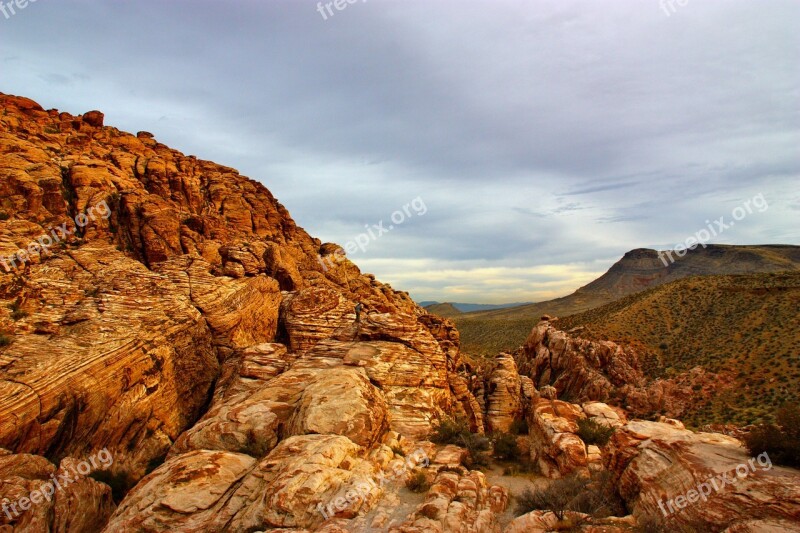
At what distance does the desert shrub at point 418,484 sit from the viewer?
14430mm

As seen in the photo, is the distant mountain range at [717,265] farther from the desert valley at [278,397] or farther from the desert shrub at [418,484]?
the desert shrub at [418,484]

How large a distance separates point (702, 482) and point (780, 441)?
8.34 ft

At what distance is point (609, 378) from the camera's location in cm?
4269

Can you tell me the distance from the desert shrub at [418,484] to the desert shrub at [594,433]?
34.4ft

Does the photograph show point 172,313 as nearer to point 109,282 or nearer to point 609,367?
point 109,282

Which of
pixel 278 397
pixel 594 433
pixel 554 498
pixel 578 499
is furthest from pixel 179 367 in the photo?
pixel 594 433

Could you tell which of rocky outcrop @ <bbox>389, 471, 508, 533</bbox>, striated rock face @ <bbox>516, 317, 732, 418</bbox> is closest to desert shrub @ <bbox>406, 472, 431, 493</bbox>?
rocky outcrop @ <bbox>389, 471, 508, 533</bbox>

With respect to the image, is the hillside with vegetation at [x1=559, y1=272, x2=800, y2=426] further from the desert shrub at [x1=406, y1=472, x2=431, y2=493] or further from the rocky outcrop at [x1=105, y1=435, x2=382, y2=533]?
the rocky outcrop at [x1=105, y1=435, x2=382, y2=533]

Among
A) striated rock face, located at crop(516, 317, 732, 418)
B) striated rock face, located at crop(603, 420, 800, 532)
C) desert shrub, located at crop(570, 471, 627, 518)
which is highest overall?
striated rock face, located at crop(603, 420, 800, 532)

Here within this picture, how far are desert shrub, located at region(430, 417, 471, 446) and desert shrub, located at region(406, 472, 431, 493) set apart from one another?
5595 millimetres

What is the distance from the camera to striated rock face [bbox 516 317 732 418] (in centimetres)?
3897

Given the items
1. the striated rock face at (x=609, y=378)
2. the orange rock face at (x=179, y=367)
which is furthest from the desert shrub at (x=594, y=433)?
the striated rock face at (x=609, y=378)

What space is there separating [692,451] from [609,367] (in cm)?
3643

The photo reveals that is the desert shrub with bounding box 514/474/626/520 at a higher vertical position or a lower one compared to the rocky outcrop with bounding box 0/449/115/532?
higher
